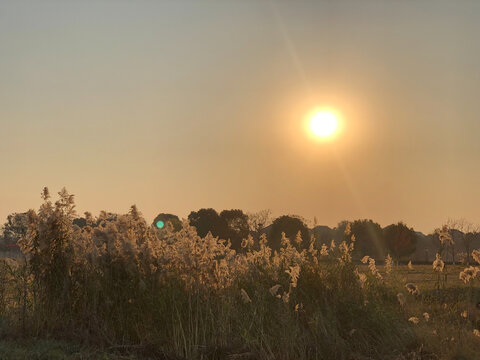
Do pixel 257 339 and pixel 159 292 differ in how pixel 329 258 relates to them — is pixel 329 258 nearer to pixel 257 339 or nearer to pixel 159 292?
pixel 257 339

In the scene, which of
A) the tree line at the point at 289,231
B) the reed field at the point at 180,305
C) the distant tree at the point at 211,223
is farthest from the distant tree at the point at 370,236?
the reed field at the point at 180,305

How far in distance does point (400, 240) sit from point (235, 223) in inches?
959

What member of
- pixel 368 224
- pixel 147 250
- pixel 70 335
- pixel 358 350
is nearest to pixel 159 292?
pixel 147 250

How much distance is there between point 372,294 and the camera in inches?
388

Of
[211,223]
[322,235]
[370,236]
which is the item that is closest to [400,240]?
[370,236]

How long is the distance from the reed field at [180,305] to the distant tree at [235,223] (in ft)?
185

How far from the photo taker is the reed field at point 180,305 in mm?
8430

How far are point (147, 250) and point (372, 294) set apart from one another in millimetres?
4179

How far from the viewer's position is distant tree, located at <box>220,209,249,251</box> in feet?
219

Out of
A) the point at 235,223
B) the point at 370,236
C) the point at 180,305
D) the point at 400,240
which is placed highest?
the point at 235,223

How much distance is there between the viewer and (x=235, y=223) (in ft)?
222

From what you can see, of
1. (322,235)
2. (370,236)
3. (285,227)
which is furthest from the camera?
(370,236)

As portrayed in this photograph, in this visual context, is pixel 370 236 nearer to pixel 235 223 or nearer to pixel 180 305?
pixel 235 223

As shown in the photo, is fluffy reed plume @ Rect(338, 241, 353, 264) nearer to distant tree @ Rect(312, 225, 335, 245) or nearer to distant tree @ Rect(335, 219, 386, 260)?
distant tree @ Rect(312, 225, 335, 245)
